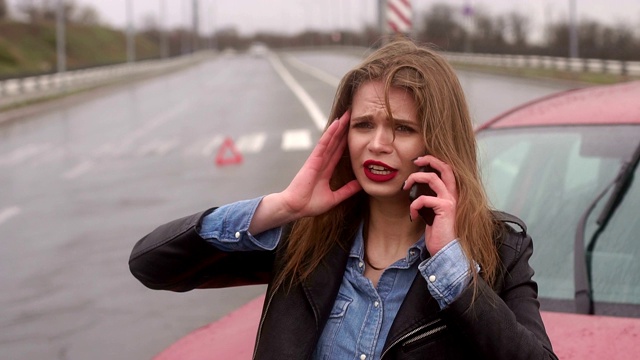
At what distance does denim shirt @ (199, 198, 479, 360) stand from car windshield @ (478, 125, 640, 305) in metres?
0.83

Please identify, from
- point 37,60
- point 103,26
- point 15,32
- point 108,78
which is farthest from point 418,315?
point 103,26

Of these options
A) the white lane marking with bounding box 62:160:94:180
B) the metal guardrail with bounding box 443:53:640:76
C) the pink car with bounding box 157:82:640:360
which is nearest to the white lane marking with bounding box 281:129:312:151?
the white lane marking with bounding box 62:160:94:180

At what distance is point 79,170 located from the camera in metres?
16.8

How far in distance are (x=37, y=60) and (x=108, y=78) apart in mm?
26074

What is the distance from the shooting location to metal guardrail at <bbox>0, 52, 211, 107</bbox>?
35.2 m

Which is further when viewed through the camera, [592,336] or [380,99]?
[592,336]

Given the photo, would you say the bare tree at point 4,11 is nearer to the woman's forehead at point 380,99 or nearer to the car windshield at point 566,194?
the car windshield at point 566,194

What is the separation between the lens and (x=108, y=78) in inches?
2056

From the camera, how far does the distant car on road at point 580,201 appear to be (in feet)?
9.44

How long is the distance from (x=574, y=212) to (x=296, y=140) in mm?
16385

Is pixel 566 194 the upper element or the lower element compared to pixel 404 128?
lower

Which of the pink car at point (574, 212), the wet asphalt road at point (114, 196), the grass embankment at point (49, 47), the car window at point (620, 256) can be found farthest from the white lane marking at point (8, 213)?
the grass embankment at point (49, 47)

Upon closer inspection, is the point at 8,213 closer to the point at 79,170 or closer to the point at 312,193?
the point at 79,170

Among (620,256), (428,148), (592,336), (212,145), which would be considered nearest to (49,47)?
(212,145)
